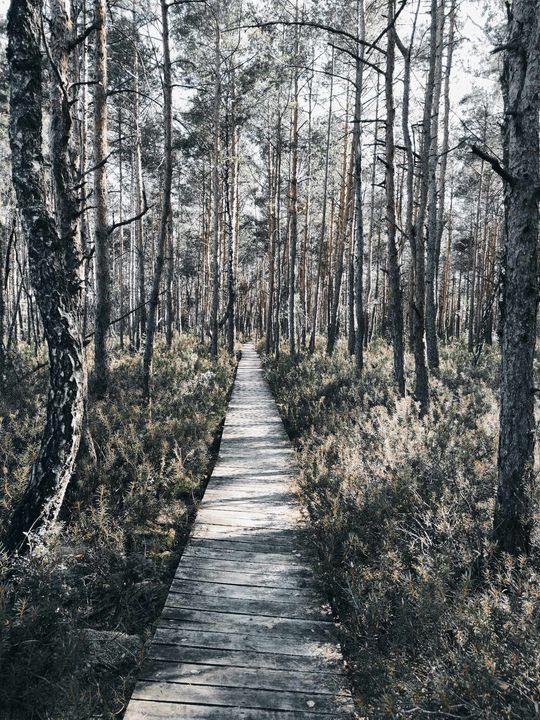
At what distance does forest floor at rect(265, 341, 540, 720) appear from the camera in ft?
8.16

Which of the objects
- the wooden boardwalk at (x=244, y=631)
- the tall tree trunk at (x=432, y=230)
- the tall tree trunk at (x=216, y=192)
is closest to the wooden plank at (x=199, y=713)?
the wooden boardwalk at (x=244, y=631)

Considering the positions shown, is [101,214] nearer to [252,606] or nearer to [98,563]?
[98,563]

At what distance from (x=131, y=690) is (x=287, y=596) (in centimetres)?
143

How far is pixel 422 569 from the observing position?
3398 mm

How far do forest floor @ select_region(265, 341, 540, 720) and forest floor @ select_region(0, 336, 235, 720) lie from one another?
1.58m

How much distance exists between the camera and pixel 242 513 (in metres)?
5.39

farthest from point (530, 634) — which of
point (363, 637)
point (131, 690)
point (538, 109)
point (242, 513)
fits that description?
point (538, 109)

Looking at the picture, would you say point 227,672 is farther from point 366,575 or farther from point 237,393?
point 237,393

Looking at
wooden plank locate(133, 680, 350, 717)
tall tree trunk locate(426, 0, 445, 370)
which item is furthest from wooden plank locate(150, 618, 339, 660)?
tall tree trunk locate(426, 0, 445, 370)

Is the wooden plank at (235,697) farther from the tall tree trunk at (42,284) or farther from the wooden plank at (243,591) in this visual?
the tall tree trunk at (42,284)

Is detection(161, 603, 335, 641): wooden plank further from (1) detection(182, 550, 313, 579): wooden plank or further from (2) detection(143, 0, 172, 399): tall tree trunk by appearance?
(2) detection(143, 0, 172, 399): tall tree trunk

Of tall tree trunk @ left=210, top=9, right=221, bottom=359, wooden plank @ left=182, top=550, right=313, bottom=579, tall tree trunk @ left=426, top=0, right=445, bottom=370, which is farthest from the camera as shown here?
tall tree trunk @ left=210, top=9, right=221, bottom=359

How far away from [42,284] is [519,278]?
13.5ft

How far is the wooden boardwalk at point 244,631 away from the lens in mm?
2734
